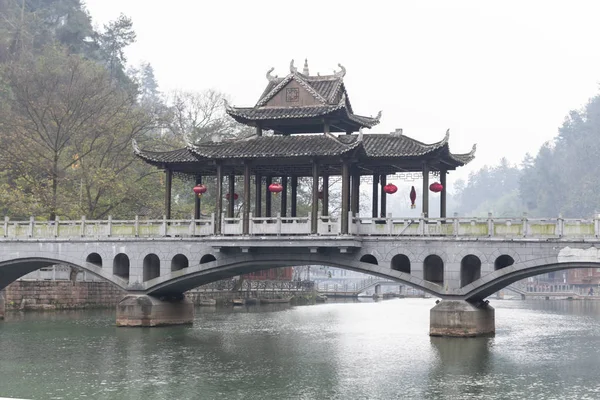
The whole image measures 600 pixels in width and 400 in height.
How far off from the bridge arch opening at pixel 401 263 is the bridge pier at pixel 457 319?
2.91 m

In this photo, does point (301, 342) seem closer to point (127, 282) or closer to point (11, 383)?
point (127, 282)

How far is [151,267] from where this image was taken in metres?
48.7

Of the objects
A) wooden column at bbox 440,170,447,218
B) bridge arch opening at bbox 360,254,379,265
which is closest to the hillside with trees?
wooden column at bbox 440,170,447,218

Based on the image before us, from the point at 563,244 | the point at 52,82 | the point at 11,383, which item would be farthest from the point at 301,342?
the point at 52,82

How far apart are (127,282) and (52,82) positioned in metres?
24.8

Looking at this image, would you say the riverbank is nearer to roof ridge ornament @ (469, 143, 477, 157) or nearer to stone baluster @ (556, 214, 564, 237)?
roof ridge ornament @ (469, 143, 477, 157)

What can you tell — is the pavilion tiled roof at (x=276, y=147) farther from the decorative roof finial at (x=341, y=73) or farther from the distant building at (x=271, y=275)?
the distant building at (x=271, y=275)

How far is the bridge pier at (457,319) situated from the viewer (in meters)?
41.2

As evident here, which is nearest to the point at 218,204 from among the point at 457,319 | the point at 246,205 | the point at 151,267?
the point at 246,205

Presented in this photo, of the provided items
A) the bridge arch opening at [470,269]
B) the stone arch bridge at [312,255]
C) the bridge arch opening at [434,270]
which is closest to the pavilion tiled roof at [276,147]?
the stone arch bridge at [312,255]

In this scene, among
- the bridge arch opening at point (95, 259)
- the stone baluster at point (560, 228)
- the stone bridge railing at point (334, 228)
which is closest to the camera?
the stone baluster at point (560, 228)

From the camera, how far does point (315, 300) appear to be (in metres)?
96.2

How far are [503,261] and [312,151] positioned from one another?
1003 cm

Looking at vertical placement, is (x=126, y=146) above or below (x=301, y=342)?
above
